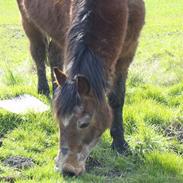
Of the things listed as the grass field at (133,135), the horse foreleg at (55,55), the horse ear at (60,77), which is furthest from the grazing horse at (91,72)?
the horse foreleg at (55,55)

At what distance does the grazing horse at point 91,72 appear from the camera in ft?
15.7

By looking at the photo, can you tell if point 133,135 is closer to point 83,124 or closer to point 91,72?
point 83,124

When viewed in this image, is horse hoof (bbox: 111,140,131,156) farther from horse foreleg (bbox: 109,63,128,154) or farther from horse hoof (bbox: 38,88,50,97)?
horse hoof (bbox: 38,88,50,97)

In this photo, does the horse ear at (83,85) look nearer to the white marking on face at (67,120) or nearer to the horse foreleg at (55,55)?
the white marking on face at (67,120)

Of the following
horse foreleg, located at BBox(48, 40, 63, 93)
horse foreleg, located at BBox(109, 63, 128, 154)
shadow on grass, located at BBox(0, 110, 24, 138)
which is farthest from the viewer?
horse foreleg, located at BBox(48, 40, 63, 93)

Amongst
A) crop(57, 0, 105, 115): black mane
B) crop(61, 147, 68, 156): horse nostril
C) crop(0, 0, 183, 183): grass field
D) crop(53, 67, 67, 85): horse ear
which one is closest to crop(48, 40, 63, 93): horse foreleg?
crop(0, 0, 183, 183): grass field

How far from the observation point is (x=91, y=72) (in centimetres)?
486

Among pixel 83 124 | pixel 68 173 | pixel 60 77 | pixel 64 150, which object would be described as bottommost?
pixel 68 173

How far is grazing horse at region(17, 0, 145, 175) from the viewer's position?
189 inches

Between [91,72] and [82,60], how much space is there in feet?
0.55

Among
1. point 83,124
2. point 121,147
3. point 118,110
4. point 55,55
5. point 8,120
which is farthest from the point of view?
point 55,55

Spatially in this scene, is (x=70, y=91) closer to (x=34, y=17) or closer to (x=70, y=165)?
(x=70, y=165)

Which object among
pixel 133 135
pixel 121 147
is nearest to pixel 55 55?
pixel 133 135

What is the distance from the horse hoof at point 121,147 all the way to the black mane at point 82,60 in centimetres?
132
